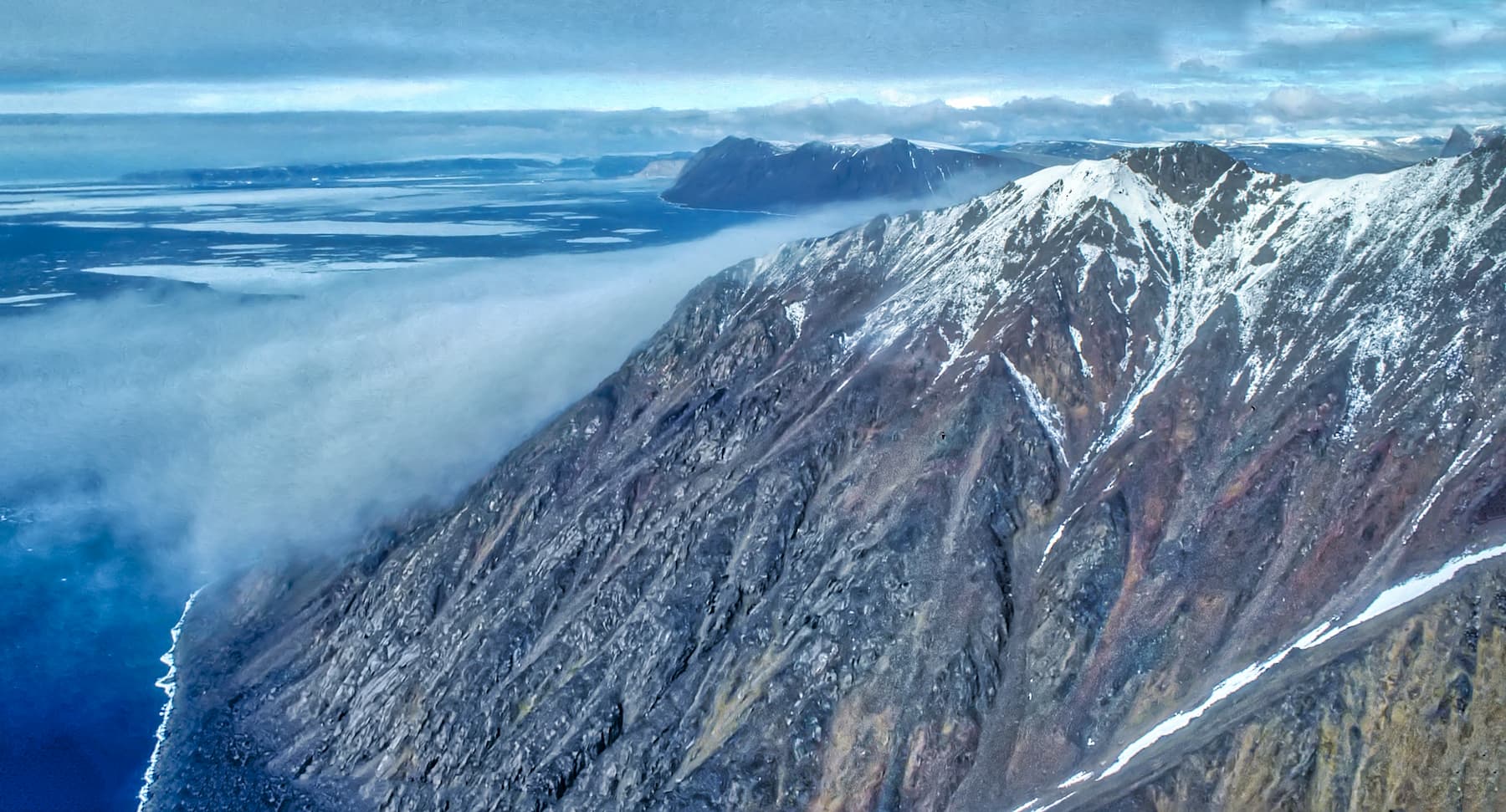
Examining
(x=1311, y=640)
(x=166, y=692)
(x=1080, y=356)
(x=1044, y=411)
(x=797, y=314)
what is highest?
(x=797, y=314)

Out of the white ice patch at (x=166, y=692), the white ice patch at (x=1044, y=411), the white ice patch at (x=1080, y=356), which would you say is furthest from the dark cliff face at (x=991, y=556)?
the white ice patch at (x=166, y=692)

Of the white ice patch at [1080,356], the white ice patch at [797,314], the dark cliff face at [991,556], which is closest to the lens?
the dark cliff face at [991,556]

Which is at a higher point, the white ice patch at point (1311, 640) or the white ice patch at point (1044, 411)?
the white ice patch at point (1044, 411)

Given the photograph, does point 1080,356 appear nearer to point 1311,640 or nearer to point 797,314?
point 797,314

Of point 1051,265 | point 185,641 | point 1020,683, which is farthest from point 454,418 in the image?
point 1020,683

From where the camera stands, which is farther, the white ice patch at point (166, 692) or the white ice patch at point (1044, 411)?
the white ice patch at point (166, 692)

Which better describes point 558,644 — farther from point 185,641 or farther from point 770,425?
point 185,641

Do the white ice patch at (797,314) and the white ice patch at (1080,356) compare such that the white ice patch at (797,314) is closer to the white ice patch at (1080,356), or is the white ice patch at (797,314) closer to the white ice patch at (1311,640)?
the white ice patch at (1080,356)

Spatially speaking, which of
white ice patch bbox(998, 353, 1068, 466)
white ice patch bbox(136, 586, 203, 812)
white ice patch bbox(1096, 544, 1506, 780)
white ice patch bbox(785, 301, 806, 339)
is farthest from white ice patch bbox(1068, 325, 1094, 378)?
white ice patch bbox(136, 586, 203, 812)

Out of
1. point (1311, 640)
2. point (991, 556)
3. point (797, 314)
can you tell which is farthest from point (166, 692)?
point (1311, 640)
